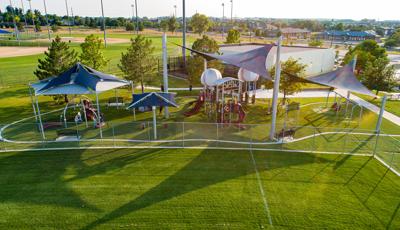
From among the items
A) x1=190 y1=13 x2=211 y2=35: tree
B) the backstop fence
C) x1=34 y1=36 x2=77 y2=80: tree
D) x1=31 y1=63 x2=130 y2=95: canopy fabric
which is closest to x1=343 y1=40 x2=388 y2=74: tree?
the backstop fence

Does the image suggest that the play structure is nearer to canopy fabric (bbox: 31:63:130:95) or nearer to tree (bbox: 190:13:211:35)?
canopy fabric (bbox: 31:63:130:95)

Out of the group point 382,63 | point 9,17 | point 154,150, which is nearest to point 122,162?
point 154,150

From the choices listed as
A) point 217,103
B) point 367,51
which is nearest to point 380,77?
point 217,103

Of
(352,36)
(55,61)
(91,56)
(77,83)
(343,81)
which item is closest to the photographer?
(77,83)

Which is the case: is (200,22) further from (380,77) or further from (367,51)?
(380,77)

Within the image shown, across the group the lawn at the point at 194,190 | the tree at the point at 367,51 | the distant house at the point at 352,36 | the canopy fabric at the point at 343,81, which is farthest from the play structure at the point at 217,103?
the distant house at the point at 352,36

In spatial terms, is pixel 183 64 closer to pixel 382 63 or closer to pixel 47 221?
pixel 382 63
